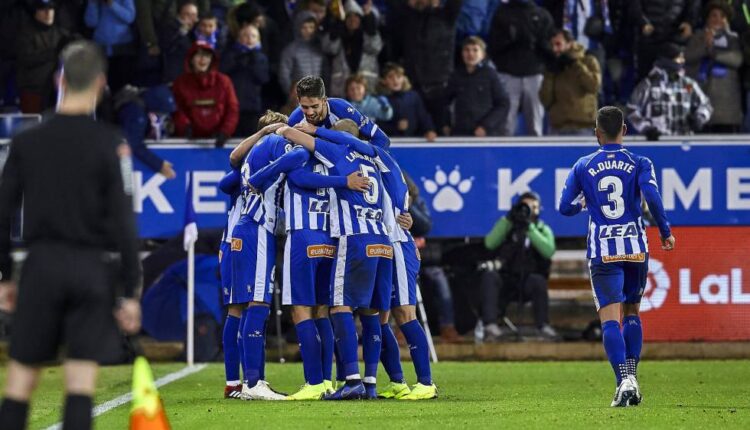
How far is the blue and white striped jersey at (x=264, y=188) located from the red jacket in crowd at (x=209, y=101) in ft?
21.3

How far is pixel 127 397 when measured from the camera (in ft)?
41.9

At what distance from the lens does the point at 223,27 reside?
808 inches

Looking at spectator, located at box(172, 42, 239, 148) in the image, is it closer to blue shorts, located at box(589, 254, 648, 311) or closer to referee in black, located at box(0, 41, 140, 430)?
blue shorts, located at box(589, 254, 648, 311)

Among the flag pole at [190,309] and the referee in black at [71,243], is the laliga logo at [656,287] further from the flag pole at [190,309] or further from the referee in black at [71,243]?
the referee in black at [71,243]

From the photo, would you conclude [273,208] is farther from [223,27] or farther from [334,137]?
[223,27]

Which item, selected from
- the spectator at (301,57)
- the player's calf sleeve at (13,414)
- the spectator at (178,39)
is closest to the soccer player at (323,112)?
the player's calf sleeve at (13,414)

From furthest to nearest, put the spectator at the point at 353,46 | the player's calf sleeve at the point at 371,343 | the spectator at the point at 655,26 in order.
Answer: the spectator at the point at 655,26 < the spectator at the point at 353,46 < the player's calf sleeve at the point at 371,343

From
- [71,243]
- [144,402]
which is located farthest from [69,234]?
[144,402]

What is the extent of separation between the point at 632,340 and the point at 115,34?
33.4 ft

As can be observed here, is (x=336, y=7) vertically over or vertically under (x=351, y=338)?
over

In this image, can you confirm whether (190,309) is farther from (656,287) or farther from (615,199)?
(615,199)

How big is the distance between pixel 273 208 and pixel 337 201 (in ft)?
2.29

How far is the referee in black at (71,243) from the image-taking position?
21.4ft

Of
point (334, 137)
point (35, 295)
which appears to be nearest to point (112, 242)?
point (35, 295)
